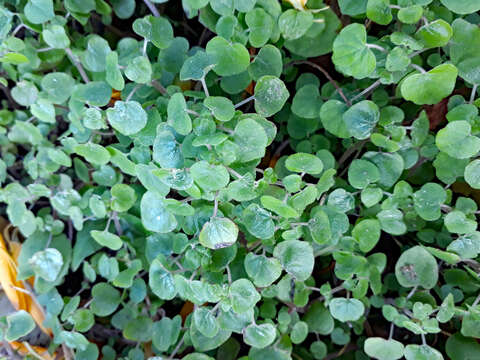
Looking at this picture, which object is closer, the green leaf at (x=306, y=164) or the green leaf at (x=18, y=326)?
the green leaf at (x=306, y=164)

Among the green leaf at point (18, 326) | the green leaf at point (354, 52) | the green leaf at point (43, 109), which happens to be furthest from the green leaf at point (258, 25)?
the green leaf at point (18, 326)

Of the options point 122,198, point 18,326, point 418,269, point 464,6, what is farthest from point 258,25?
point 18,326

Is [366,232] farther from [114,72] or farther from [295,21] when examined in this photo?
[114,72]

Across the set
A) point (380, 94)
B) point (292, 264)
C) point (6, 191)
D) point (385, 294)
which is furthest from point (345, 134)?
point (6, 191)

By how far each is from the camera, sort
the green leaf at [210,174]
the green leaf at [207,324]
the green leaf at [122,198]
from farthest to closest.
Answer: the green leaf at [122,198], the green leaf at [207,324], the green leaf at [210,174]

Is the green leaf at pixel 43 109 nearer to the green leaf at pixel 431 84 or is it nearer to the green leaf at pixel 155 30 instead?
the green leaf at pixel 155 30

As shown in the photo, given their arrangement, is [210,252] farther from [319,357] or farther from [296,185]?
[319,357]

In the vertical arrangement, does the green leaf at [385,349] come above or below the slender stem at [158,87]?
below

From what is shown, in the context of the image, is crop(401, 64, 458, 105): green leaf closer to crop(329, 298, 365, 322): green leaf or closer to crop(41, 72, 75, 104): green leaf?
crop(329, 298, 365, 322): green leaf
